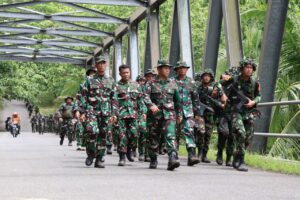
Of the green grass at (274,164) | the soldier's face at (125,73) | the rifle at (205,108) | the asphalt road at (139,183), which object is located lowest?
the asphalt road at (139,183)

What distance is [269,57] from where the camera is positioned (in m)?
12.7

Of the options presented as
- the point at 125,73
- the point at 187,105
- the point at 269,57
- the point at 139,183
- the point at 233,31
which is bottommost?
the point at 139,183

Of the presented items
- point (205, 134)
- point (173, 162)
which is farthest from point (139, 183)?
point (205, 134)

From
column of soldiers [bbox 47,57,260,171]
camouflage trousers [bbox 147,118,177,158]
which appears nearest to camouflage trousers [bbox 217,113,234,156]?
Answer: column of soldiers [bbox 47,57,260,171]

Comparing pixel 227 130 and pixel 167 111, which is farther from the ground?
pixel 167 111

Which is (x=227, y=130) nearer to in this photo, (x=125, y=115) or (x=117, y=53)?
(x=125, y=115)

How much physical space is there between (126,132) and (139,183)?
3670 mm

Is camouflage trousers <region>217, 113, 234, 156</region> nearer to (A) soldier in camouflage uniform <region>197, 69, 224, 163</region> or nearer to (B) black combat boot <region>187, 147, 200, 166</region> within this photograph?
(A) soldier in camouflage uniform <region>197, 69, 224, 163</region>

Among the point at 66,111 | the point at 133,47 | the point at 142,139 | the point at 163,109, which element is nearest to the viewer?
the point at 163,109

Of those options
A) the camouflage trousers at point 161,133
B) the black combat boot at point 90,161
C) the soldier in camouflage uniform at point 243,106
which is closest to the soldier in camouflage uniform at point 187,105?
the camouflage trousers at point 161,133

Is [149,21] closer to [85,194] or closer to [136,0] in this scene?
[136,0]

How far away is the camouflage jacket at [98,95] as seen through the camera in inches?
424

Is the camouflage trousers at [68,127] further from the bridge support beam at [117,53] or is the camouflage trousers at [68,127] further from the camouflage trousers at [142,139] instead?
the camouflage trousers at [142,139]

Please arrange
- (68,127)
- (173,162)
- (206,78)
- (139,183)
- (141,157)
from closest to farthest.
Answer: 1. (139,183)
2. (173,162)
3. (206,78)
4. (141,157)
5. (68,127)
